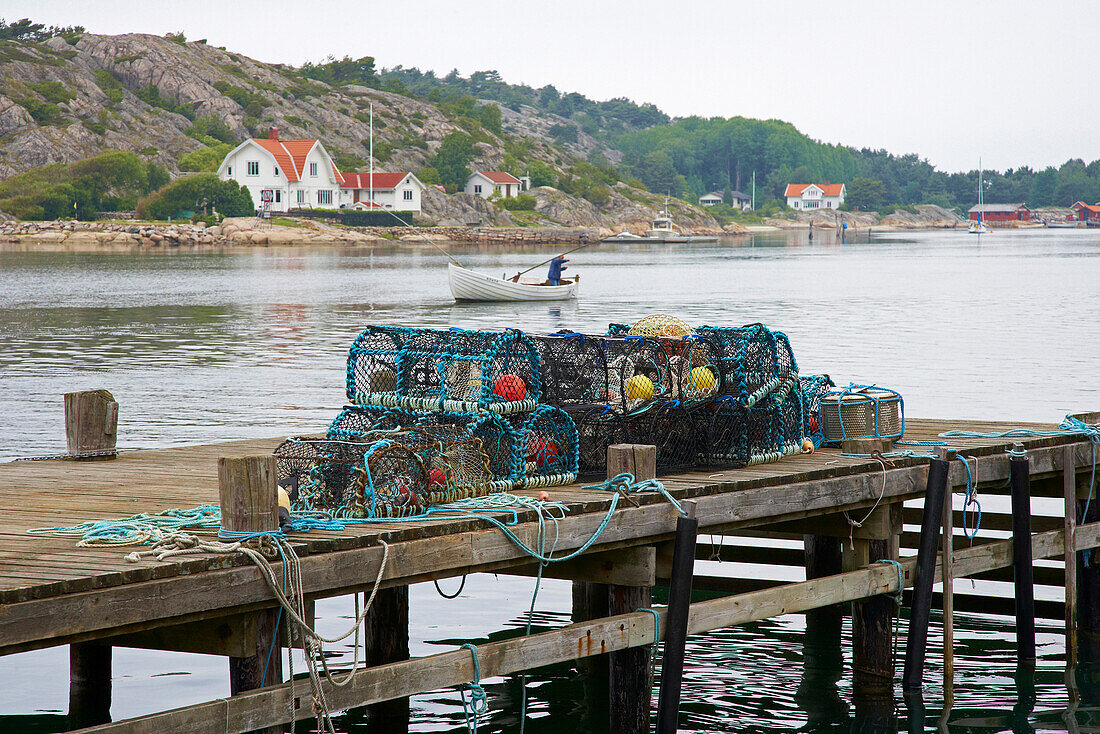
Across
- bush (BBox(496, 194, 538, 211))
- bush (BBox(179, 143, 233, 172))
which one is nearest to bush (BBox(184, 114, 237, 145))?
bush (BBox(179, 143, 233, 172))

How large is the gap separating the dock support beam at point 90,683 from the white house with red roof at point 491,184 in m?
134

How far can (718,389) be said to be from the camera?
9.63 metres

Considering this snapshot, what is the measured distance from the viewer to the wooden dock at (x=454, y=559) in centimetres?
566

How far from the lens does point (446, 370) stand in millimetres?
8680

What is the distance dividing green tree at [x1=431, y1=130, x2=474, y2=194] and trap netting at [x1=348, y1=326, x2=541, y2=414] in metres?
131

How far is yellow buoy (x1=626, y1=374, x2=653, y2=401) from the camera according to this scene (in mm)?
9398

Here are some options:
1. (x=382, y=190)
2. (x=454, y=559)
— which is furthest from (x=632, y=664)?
(x=382, y=190)

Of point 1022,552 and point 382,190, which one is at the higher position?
point 382,190

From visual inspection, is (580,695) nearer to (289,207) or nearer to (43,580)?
(43,580)

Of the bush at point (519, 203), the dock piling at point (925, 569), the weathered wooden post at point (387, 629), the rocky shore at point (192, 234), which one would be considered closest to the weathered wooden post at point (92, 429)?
the weathered wooden post at point (387, 629)

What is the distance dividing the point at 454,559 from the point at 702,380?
11.0ft

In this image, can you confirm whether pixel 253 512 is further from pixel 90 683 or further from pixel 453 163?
pixel 453 163

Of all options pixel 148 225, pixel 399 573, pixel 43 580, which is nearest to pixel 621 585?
pixel 399 573

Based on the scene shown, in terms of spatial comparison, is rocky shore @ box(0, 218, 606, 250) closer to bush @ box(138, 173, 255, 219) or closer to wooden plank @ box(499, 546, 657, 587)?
bush @ box(138, 173, 255, 219)
